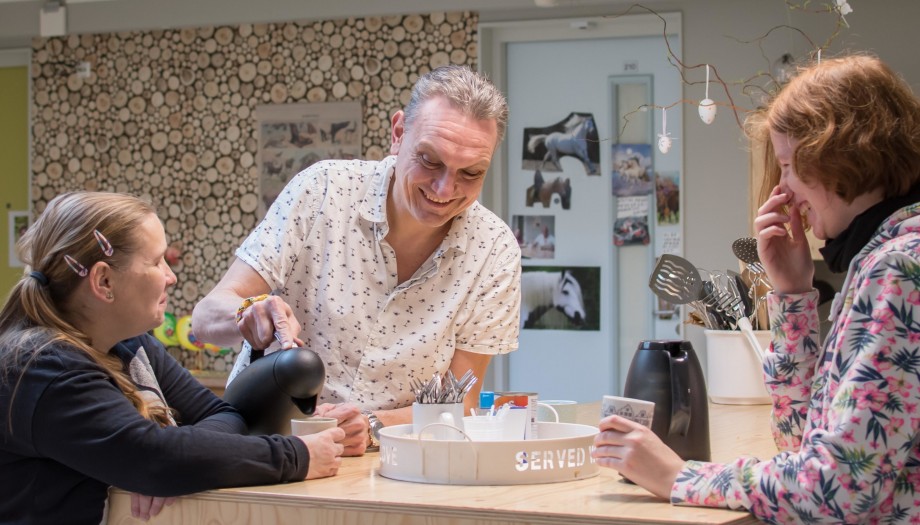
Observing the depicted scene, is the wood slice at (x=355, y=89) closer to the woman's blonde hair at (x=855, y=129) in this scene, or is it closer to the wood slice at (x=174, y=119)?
the wood slice at (x=174, y=119)

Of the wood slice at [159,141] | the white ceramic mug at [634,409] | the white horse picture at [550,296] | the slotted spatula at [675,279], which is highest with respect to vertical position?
the wood slice at [159,141]

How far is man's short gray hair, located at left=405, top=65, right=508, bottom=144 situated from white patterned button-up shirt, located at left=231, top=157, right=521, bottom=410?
21 cm

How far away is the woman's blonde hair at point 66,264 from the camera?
165 centimetres

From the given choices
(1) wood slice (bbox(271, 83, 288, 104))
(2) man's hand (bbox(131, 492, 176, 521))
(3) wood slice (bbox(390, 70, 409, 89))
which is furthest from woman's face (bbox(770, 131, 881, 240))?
(1) wood slice (bbox(271, 83, 288, 104))

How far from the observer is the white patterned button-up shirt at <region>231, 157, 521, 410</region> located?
2217 mm

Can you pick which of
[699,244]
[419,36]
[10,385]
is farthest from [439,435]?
[419,36]

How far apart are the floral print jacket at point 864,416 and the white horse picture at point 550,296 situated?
3845mm

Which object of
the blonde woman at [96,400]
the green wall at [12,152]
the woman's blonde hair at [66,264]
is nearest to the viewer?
the blonde woman at [96,400]

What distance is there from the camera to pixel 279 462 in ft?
5.35

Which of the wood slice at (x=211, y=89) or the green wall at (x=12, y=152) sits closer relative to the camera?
the wood slice at (x=211, y=89)

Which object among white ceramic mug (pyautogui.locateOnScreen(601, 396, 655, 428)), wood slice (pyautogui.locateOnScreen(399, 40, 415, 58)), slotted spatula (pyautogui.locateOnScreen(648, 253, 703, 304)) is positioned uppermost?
wood slice (pyautogui.locateOnScreen(399, 40, 415, 58))

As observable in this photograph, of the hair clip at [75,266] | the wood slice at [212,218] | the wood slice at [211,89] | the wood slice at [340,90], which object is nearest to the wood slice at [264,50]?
the wood slice at [211,89]

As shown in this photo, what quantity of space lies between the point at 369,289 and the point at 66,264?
0.70m

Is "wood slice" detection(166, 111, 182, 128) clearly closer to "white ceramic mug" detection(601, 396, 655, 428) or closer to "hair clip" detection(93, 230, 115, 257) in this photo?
"hair clip" detection(93, 230, 115, 257)
